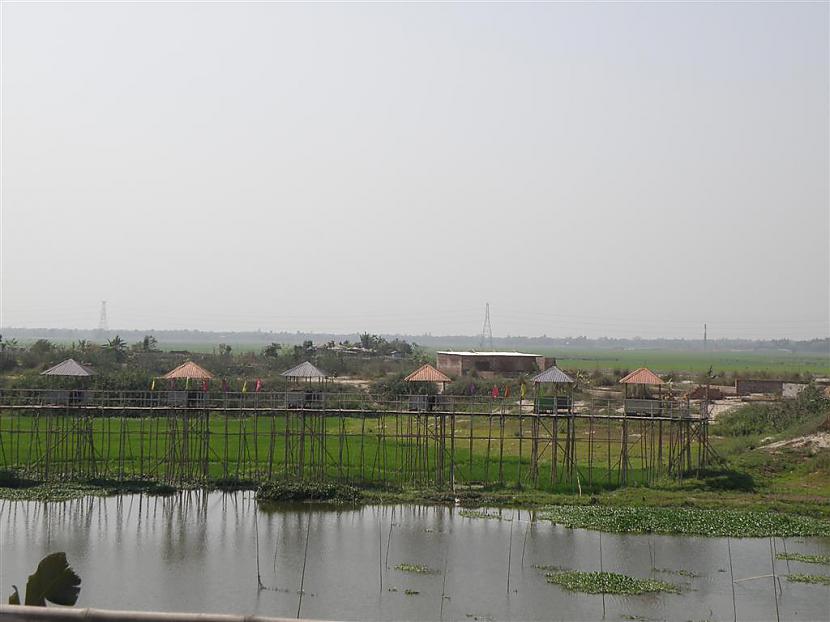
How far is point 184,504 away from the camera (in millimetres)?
28062

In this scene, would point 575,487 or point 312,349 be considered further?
point 312,349

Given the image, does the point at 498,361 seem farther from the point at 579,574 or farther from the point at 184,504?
the point at 579,574

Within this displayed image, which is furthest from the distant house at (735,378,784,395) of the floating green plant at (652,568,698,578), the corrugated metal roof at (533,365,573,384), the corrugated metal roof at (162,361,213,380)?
the floating green plant at (652,568,698,578)

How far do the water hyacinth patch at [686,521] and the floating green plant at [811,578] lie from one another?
160 inches

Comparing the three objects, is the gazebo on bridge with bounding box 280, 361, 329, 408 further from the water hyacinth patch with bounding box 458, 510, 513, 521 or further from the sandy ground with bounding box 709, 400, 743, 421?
the sandy ground with bounding box 709, 400, 743, 421

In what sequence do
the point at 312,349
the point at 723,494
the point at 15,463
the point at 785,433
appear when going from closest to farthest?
the point at 723,494
the point at 15,463
the point at 785,433
the point at 312,349

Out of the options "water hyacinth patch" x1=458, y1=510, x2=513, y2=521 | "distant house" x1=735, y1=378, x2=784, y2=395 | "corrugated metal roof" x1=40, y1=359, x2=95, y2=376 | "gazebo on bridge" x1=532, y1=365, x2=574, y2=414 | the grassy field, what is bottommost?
"water hyacinth patch" x1=458, y1=510, x2=513, y2=521

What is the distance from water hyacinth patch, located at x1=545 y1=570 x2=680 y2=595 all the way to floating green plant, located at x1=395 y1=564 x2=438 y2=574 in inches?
100

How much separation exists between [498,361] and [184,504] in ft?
144

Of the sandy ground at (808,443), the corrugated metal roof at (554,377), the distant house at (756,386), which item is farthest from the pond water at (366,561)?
the distant house at (756,386)

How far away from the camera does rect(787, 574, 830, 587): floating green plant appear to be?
20.6 metres

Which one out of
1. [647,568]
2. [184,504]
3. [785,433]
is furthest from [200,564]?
[785,433]

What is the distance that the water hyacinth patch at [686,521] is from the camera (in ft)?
83.3

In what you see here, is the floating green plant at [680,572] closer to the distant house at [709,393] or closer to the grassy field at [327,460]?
the grassy field at [327,460]
